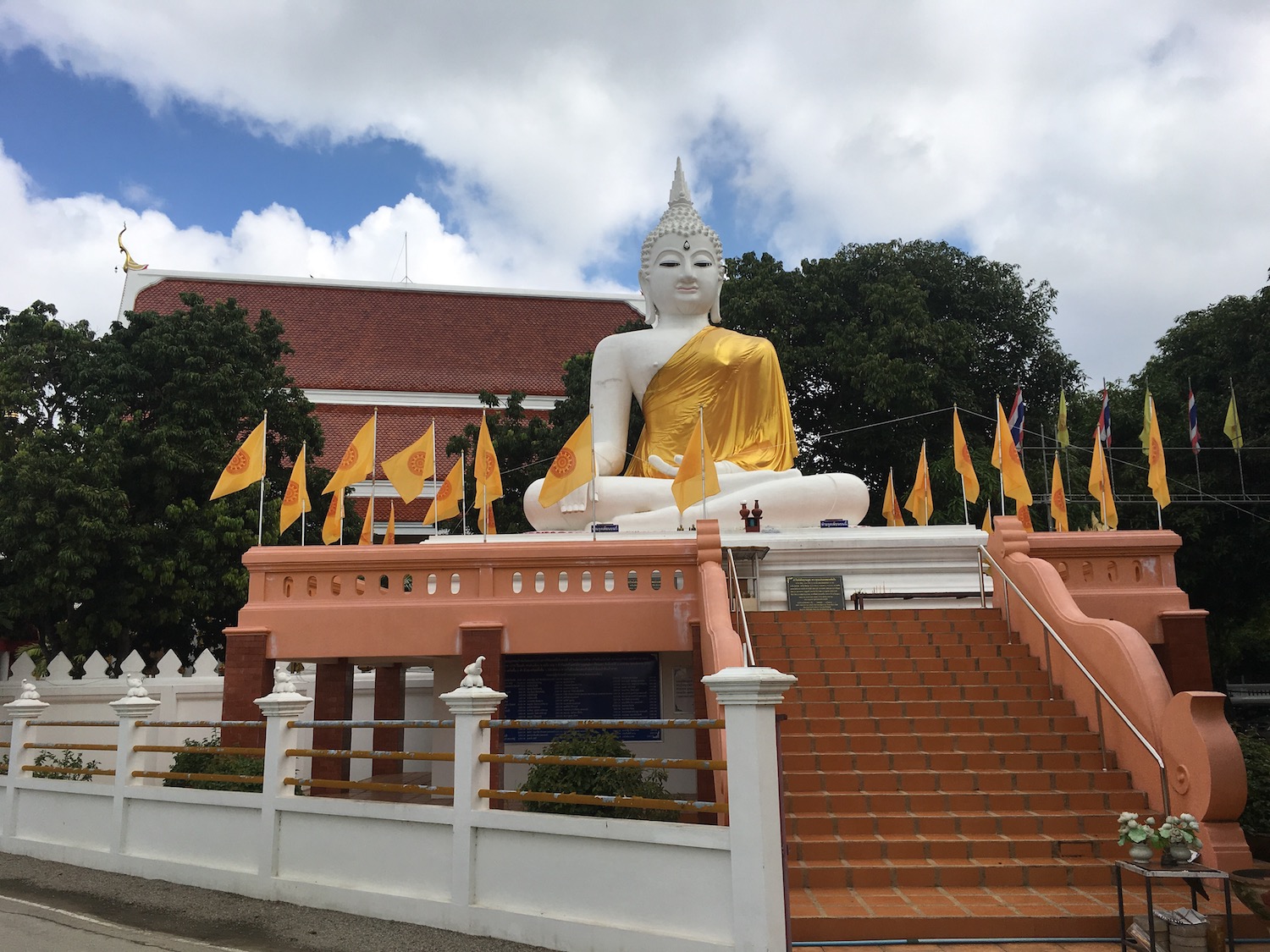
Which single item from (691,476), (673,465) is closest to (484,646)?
(691,476)

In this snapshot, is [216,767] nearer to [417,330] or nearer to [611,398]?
[611,398]

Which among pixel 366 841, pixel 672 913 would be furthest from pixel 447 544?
pixel 672 913

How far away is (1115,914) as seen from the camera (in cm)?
690

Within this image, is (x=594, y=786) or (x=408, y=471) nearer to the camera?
(x=594, y=786)

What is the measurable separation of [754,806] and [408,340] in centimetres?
2734

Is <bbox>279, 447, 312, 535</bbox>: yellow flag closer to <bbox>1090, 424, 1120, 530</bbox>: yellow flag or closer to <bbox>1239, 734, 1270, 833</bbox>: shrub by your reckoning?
<bbox>1239, 734, 1270, 833</bbox>: shrub

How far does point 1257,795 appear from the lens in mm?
8922

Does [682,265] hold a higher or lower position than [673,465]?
higher

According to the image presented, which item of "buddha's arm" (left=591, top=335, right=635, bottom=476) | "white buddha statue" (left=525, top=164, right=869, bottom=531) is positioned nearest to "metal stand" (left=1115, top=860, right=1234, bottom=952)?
"white buddha statue" (left=525, top=164, right=869, bottom=531)

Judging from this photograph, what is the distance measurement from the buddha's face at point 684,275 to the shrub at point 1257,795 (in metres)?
11.2

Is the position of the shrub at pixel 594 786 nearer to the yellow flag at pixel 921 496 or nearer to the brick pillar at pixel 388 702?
the brick pillar at pixel 388 702

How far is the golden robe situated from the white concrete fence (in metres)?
9.41

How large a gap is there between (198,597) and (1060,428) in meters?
16.3

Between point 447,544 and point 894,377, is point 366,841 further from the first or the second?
point 894,377
